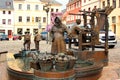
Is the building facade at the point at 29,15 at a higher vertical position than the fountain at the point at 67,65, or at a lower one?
higher

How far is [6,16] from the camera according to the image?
199 feet

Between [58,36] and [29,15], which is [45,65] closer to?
[58,36]

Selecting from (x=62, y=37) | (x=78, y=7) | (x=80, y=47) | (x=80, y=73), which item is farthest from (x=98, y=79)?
(x=78, y=7)

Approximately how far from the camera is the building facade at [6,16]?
6034 centimetres

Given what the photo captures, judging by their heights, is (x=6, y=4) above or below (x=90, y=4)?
above

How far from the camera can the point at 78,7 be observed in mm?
59000

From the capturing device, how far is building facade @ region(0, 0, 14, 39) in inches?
2376

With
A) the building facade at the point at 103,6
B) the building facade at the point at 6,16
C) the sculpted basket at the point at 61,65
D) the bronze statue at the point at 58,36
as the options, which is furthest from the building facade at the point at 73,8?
the sculpted basket at the point at 61,65

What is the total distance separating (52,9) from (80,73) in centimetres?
5608

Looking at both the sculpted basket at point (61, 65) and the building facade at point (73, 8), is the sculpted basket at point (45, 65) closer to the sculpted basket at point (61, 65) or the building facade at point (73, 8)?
the sculpted basket at point (61, 65)

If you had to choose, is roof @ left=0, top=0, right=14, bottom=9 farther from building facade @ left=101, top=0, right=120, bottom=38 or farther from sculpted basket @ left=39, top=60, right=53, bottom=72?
sculpted basket @ left=39, top=60, right=53, bottom=72

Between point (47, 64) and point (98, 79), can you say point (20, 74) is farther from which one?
point (98, 79)

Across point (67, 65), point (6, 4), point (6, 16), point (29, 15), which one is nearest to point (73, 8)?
point (29, 15)

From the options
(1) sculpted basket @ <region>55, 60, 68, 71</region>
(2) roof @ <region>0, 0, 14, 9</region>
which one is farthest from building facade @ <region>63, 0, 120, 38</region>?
(1) sculpted basket @ <region>55, 60, 68, 71</region>
